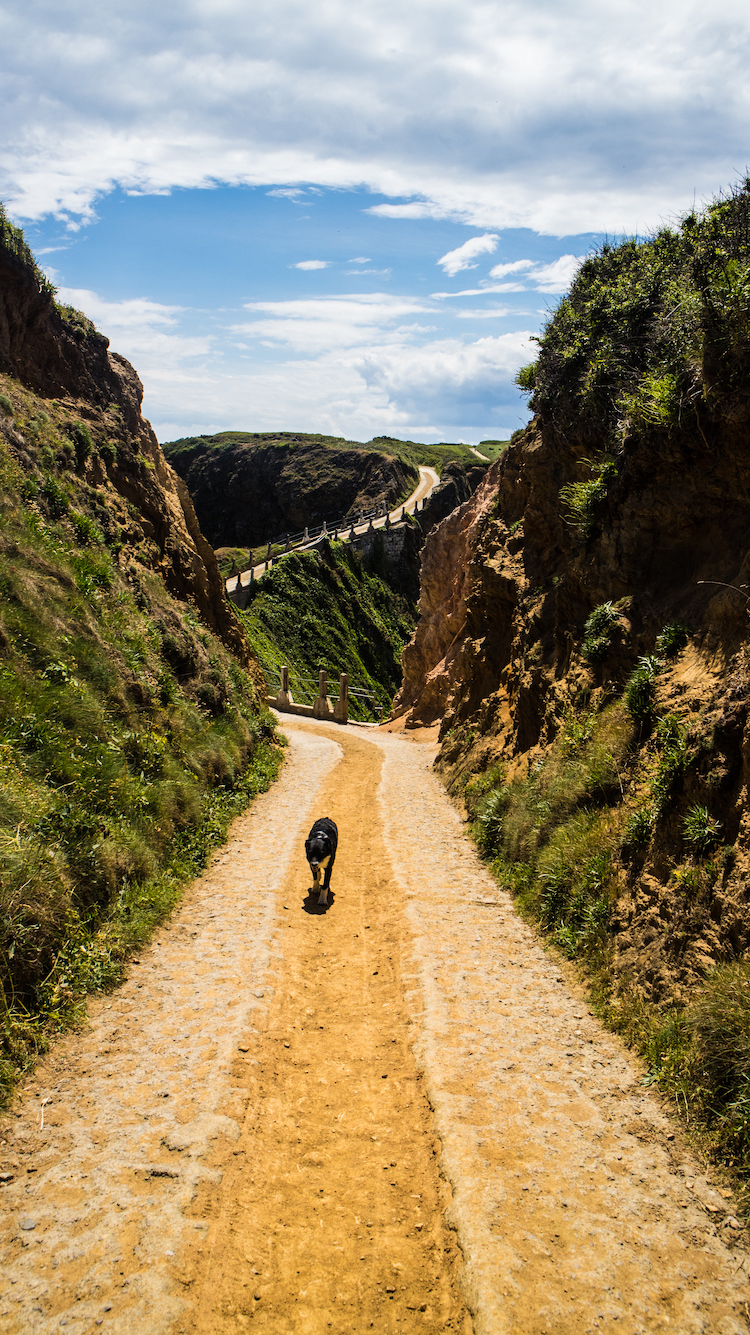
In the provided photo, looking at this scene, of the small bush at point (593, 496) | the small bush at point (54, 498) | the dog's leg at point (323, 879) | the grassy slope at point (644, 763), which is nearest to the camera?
the grassy slope at point (644, 763)

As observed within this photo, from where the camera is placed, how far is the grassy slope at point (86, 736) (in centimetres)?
573

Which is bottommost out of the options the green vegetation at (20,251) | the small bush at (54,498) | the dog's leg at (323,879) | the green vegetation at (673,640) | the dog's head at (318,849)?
the dog's leg at (323,879)

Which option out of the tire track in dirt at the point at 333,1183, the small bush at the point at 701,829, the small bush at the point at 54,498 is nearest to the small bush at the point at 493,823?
the tire track in dirt at the point at 333,1183

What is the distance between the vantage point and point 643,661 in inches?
316

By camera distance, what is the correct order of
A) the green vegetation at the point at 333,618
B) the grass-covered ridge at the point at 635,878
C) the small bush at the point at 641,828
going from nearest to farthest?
1. the grass-covered ridge at the point at 635,878
2. the small bush at the point at 641,828
3. the green vegetation at the point at 333,618

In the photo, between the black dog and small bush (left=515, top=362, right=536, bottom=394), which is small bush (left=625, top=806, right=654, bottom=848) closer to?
the black dog

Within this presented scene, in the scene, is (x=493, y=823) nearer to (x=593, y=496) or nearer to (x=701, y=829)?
(x=593, y=496)

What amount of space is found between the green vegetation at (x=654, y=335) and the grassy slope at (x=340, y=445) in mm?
76670

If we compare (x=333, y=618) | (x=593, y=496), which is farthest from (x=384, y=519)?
(x=593, y=496)

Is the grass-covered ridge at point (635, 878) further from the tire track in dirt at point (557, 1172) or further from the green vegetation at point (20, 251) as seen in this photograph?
the green vegetation at point (20, 251)

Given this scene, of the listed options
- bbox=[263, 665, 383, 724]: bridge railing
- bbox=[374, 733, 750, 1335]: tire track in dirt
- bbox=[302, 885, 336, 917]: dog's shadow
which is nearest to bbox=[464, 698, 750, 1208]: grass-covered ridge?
bbox=[374, 733, 750, 1335]: tire track in dirt

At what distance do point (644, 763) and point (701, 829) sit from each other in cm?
171

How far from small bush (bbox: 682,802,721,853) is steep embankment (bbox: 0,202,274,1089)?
5032 millimetres

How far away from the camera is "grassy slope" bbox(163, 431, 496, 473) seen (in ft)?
313
